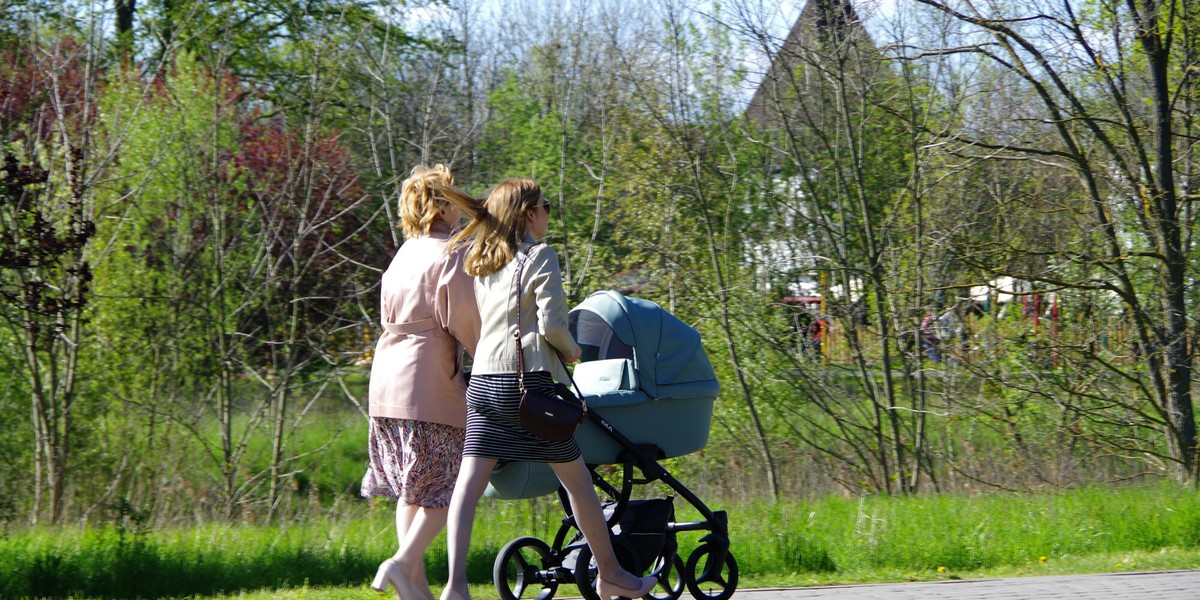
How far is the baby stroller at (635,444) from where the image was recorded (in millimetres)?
5125

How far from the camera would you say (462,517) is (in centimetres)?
458

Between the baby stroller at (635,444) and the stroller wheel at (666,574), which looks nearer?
the baby stroller at (635,444)

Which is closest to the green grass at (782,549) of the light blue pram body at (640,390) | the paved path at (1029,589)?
the paved path at (1029,589)

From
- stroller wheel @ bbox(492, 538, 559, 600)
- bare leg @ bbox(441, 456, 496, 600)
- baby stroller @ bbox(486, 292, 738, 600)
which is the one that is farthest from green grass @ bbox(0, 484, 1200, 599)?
bare leg @ bbox(441, 456, 496, 600)

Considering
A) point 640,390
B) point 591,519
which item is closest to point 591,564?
point 591,519

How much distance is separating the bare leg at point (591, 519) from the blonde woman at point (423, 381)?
0.50 meters

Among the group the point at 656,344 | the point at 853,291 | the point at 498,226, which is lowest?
the point at 656,344

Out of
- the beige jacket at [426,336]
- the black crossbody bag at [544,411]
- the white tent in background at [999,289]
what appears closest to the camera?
the black crossbody bag at [544,411]

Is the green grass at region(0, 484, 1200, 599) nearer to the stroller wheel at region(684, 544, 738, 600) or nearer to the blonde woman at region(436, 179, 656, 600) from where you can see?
the stroller wheel at region(684, 544, 738, 600)

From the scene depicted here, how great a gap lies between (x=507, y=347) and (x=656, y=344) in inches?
34.3

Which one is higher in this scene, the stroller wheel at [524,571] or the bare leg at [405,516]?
the bare leg at [405,516]

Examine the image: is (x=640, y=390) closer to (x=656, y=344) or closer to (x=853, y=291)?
(x=656, y=344)

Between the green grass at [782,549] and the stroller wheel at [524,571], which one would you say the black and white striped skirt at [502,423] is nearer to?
the stroller wheel at [524,571]

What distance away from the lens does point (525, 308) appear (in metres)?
4.62
